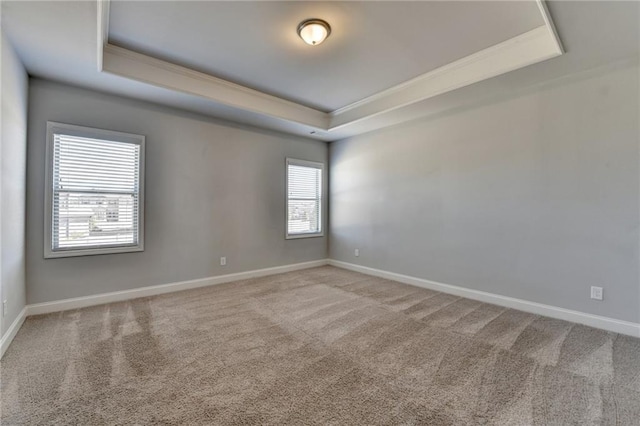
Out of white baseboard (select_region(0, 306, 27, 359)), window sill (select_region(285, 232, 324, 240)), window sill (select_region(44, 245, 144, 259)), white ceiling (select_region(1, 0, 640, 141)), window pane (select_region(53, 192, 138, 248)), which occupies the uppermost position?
white ceiling (select_region(1, 0, 640, 141))

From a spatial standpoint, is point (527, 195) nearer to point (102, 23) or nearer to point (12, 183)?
point (102, 23)

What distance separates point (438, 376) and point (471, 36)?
3036 millimetres

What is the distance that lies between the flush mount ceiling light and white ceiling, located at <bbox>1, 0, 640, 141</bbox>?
85 millimetres

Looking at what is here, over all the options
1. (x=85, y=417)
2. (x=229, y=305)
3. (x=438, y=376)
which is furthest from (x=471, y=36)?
(x=85, y=417)

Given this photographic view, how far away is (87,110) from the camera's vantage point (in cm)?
335

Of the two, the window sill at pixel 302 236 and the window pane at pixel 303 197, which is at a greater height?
the window pane at pixel 303 197

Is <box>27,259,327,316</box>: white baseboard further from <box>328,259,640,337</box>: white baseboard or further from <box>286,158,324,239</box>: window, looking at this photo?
<box>328,259,640,337</box>: white baseboard

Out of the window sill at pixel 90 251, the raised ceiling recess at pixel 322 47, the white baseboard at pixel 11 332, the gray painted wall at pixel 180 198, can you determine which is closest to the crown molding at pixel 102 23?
the raised ceiling recess at pixel 322 47

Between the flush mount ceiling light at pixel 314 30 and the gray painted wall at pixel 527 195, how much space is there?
231 cm

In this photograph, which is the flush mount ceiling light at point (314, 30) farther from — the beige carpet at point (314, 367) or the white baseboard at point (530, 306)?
the white baseboard at point (530, 306)

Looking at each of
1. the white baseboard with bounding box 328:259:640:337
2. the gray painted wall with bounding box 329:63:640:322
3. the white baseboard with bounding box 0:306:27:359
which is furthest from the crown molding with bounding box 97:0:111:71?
the white baseboard with bounding box 328:259:640:337

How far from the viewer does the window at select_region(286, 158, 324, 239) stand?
213 inches

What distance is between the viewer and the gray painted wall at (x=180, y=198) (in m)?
3.12

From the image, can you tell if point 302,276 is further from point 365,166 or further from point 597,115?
point 597,115
